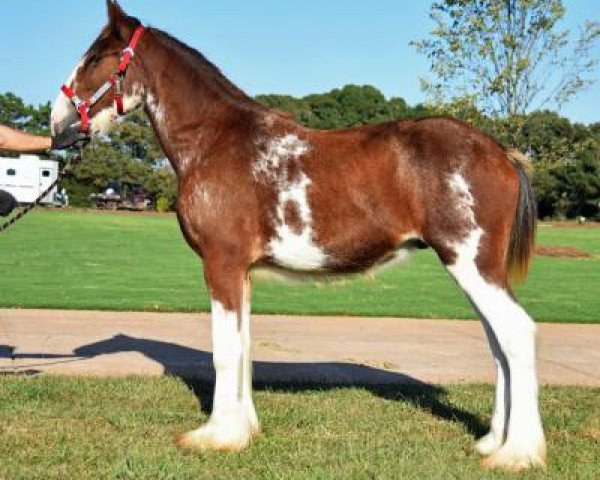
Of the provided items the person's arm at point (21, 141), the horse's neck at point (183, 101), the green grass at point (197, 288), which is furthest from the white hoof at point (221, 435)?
the green grass at point (197, 288)

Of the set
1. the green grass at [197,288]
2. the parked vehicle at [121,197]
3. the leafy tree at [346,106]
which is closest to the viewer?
the green grass at [197,288]

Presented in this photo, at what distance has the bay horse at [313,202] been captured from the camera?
5.17 m

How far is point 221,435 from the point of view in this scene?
17.9 feet

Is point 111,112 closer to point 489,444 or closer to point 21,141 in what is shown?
point 21,141

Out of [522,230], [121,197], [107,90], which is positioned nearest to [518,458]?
[522,230]

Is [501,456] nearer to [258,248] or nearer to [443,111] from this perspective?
[258,248]

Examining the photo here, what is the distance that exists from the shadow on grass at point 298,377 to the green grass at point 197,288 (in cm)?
98

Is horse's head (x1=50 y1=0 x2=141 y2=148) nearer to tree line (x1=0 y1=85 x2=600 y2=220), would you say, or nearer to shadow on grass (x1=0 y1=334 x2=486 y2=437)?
shadow on grass (x1=0 y1=334 x2=486 y2=437)

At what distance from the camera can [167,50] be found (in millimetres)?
5957

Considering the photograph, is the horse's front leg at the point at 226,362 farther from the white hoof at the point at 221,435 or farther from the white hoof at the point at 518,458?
the white hoof at the point at 518,458

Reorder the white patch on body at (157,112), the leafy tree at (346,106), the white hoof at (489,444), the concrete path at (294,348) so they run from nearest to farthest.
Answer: the white hoof at (489,444), the white patch on body at (157,112), the concrete path at (294,348), the leafy tree at (346,106)

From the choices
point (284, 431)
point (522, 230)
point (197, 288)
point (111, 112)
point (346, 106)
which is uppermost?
point (346, 106)

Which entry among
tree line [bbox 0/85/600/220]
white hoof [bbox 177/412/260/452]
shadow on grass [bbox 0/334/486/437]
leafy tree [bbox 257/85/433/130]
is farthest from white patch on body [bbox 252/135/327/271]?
leafy tree [bbox 257/85/433/130]

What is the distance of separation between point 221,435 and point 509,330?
1978 millimetres
